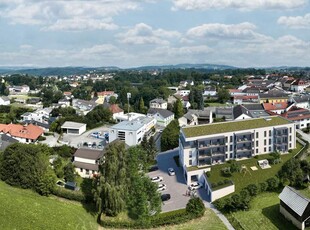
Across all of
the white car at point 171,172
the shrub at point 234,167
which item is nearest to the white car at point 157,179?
the white car at point 171,172

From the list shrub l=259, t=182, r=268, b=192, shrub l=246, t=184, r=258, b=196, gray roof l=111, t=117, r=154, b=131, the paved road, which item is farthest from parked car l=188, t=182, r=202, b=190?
gray roof l=111, t=117, r=154, b=131

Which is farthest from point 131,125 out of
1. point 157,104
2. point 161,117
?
point 157,104

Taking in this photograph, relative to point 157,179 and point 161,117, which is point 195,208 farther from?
point 161,117

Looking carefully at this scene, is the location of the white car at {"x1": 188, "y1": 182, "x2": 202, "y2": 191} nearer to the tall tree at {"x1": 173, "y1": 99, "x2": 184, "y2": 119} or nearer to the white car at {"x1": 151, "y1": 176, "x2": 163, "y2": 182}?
the white car at {"x1": 151, "y1": 176, "x2": 163, "y2": 182}

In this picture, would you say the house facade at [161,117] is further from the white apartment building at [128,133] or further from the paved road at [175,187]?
the paved road at [175,187]

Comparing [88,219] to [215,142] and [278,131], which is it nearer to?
[215,142]

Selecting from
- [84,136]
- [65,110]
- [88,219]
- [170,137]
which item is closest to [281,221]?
[88,219]
